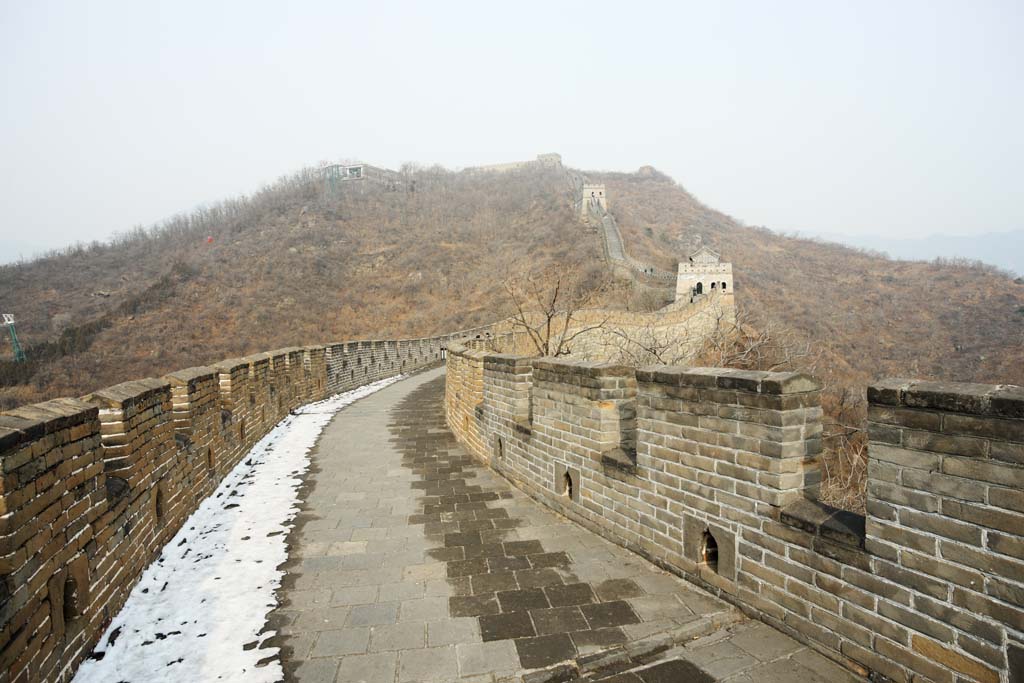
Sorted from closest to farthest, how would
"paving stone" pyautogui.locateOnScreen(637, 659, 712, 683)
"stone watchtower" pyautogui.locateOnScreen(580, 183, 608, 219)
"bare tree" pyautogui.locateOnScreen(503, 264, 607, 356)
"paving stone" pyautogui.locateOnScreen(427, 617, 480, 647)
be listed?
"paving stone" pyautogui.locateOnScreen(637, 659, 712, 683)
"paving stone" pyautogui.locateOnScreen(427, 617, 480, 647)
"bare tree" pyautogui.locateOnScreen(503, 264, 607, 356)
"stone watchtower" pyautogui.locateOnScreen(580, 183, 608, 219)

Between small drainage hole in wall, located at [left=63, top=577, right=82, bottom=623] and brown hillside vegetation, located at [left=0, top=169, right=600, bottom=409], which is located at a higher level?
brown hillside vegetation, located at [left=0, top=169, right=600, bottom=409]

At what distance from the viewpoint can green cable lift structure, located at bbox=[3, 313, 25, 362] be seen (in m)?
32.1

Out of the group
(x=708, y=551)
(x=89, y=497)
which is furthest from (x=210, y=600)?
(x=708, y=551)

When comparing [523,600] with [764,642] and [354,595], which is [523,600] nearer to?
[354,595]

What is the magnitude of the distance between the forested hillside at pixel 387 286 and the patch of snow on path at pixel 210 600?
22110 mm

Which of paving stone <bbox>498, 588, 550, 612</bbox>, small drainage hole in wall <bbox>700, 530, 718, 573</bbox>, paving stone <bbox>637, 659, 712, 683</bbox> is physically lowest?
paving stone <bbox>498, 588, 550, 612</bbox>

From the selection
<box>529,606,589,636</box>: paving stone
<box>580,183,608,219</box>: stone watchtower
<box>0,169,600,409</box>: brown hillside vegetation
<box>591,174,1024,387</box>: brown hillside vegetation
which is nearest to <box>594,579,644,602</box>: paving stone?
<box>529,606,589,636</box>: paving stone

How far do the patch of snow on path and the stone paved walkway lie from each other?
7.1 inches

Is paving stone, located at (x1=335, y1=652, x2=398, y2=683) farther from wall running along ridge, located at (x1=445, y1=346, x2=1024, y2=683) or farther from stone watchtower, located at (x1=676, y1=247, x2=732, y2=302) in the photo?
stone watchtower, located at (x1=676, y1=247, x2=732, y2=302)

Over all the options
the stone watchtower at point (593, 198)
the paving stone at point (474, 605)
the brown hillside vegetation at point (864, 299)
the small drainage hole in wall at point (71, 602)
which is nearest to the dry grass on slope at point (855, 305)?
the brown hillside vegetation at point (864, 299)

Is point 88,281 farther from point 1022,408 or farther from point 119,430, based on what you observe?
point 1022,408

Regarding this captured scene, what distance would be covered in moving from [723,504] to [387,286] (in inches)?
1808

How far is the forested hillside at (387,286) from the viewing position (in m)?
33.6

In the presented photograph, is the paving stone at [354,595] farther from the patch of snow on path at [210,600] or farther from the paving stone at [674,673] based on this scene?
the paving stone at [674,673]
